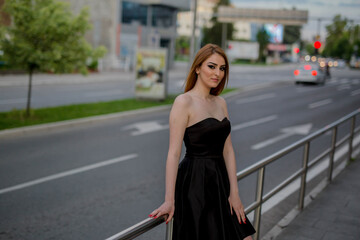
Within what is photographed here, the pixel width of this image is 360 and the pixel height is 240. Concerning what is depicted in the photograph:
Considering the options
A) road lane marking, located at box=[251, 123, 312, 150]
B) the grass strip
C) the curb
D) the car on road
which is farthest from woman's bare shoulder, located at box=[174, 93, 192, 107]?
the car on road

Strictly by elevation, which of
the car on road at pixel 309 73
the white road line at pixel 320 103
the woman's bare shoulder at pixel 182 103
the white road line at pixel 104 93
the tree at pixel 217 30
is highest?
the tree at pixel 217 30

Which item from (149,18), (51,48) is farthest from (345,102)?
(149,18)

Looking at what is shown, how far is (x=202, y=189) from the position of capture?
9.08ft

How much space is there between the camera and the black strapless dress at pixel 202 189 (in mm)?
2748

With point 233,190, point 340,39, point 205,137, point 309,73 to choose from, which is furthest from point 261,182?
point 340,39

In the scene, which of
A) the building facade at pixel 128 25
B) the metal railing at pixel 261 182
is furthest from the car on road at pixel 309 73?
the metal railing at pixel 261 182

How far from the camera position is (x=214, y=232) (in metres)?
2.78

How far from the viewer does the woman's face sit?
2885mm

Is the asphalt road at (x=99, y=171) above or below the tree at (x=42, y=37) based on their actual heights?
below

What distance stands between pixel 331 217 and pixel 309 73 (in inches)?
1076

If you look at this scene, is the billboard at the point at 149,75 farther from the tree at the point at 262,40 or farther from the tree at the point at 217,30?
the tree at the point at 262,40

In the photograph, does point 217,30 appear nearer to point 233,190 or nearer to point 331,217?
point 331,217

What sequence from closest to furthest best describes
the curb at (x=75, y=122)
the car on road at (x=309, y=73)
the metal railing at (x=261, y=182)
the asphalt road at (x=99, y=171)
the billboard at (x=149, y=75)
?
the metal railing at (x=261, y=182) → the asphalt road at (x=99, y=171) → the curb at (x=75, y=122) → the billboard at (x=149, y=75) → the car on road at (x=309, y=73)

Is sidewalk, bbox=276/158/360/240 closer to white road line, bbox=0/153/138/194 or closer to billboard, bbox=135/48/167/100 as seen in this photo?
white road line, bbox=0/153/138/194
